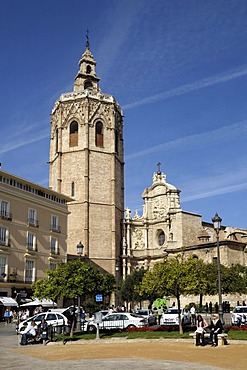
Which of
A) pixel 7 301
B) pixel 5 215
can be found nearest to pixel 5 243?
pixel 5 215

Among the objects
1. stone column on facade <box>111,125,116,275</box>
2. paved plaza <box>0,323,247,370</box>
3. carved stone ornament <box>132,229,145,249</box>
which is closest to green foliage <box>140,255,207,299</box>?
paved plaza <box>0,323,247,370</box>

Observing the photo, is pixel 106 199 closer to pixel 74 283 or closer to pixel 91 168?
pixel 91 168

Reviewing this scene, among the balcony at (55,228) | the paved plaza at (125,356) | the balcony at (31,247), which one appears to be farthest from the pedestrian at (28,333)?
the balcony at (55,228)

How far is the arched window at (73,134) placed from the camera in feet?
199

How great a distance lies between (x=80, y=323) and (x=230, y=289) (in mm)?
19053

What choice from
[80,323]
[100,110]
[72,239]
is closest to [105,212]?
[72,239]

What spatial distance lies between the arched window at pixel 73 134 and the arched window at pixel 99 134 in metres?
2.59

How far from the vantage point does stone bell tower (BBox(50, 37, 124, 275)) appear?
56.9 metres

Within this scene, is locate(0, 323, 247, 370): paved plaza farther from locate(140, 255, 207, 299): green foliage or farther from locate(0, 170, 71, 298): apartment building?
locate(0, 170, 71, 298): apartment building

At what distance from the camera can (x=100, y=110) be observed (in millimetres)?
62031

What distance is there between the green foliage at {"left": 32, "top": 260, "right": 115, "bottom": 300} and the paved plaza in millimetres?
3227

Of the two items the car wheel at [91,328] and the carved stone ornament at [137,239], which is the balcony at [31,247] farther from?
the carved stone ornament at [137,239]

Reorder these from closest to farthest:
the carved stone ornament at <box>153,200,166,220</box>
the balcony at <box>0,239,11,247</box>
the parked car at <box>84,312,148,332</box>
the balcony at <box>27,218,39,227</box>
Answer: the parked car at <box>84,312,148,332</box> → the balcony at <box>0,239,11,247</box> → the balcony at <box>27,218,39,227</box> → the carved stone ornament at <box>153,200,166,220</box>

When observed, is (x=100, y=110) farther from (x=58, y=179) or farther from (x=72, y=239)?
(x=72, y=239)
